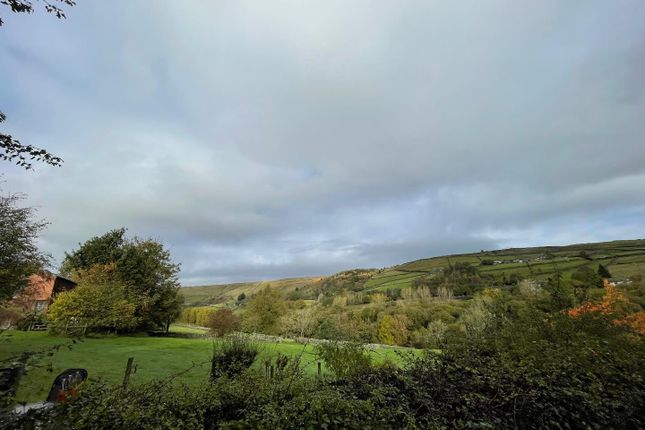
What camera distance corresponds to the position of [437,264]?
322ft

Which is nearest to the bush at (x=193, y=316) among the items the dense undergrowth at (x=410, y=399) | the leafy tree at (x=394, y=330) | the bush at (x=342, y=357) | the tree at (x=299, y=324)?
the tree at (x=299, y=324)

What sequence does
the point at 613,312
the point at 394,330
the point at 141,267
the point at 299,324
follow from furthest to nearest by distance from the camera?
the point at 299,324
the point at 394,330
the point at 141,267
the point at 613,312

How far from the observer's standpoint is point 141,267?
33.4 meters

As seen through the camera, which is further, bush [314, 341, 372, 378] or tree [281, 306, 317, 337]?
tree [281, 306, 317, 337]

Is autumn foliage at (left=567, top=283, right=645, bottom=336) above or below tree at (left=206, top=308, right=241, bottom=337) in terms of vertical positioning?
below

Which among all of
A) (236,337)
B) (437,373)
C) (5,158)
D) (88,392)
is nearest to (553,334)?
(437,373)

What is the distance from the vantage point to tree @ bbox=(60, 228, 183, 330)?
3253 cm

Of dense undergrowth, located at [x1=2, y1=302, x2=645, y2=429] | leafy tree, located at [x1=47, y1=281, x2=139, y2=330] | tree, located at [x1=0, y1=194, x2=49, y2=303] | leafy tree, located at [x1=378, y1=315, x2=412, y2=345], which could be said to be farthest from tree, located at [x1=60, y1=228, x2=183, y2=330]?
dense undergrowth, located at [x1=2, y1=302, x2=645, y2=429]

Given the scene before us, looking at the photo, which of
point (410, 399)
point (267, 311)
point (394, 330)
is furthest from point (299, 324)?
point (410, 399)

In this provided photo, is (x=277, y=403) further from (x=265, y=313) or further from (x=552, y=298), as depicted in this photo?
(x=265, y=313)

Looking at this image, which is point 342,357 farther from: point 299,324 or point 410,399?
point 299,324

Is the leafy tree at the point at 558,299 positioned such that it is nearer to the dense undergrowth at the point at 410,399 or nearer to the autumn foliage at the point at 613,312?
the autumn foliage at the point at 613,312

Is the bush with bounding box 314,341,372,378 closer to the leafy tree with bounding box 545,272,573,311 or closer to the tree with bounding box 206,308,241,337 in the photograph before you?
the leafy tree with bounding box 545,272,573,311

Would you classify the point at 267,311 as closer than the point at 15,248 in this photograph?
No
